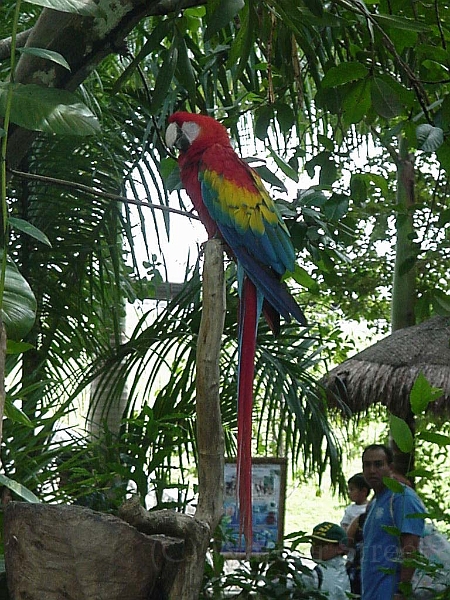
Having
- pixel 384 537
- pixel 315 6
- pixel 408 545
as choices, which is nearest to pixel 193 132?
pixel 315 6

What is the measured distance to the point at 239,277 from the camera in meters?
0.88

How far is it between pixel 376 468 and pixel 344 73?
1.41 metres

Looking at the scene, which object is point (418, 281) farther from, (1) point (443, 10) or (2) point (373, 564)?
(1) point (443, 10)

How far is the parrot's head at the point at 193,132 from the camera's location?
1080 millimetres

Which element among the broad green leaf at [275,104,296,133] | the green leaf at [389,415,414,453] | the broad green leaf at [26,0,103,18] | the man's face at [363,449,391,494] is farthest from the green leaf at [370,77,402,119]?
the man's face at [363,449,391,494]

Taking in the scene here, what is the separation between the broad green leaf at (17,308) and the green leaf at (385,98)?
0.44m

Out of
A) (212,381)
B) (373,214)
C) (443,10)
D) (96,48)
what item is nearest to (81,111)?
(212,381)

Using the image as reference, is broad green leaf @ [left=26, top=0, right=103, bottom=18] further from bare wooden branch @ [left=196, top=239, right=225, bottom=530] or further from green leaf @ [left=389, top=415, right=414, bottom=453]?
green leaf @ [left=389, top=415, right=414, bottom=453]

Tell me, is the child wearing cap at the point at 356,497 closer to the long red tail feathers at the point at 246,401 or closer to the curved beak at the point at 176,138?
the curved beak at the point at 176,138

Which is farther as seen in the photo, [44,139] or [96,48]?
[44,139]

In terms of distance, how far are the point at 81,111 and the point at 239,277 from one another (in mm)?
464

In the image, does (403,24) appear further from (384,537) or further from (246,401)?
(384,537)

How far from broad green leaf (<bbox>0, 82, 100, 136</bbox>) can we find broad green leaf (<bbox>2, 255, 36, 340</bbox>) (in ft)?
0.41

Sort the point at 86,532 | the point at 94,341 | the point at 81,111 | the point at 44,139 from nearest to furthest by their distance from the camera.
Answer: the point at 81,111, the point at 86,532, the point at 44,139, the point at 94,341
